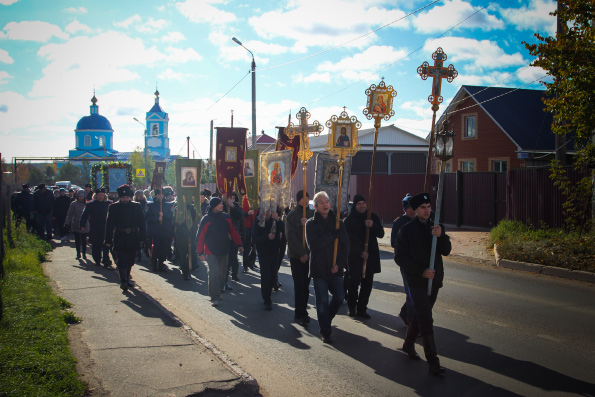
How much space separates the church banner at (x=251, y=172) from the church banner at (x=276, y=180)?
3.04 metres

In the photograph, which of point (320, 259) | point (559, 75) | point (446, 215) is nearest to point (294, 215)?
point (320, 259)

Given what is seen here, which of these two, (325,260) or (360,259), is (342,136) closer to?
(360,259)

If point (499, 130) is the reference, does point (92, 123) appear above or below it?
above

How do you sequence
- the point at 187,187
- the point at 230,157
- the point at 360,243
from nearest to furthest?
the point at 360,243 < the point at 187,187 < the point at 230,157

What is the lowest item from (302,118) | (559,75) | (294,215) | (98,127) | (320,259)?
(320,259)

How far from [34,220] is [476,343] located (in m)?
17.2

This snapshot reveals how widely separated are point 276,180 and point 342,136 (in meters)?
1.71

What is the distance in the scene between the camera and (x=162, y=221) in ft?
42.2

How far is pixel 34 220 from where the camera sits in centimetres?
1922

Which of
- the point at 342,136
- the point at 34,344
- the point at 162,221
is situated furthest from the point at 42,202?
the point at 34,344

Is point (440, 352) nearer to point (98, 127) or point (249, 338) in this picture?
point (249, 338)

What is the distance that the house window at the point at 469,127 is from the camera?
32028 millimetres

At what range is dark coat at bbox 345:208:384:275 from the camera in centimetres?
788

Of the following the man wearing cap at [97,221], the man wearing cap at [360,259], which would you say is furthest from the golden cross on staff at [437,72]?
the man wearing cap at [97,221]
